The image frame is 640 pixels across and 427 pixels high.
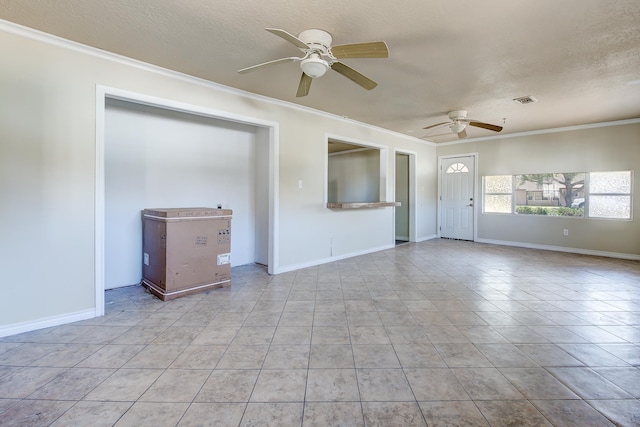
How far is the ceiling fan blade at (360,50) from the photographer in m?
2.11

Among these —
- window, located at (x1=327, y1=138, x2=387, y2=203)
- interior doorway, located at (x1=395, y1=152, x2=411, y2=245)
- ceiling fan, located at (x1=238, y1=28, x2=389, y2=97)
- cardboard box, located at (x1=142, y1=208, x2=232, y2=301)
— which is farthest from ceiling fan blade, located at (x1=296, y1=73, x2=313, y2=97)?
interior doorway, located at (x1=395, y1=152, x2=411, y2=245)

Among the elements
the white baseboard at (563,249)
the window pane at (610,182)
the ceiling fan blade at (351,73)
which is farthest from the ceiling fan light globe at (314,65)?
the white baseboard at (563,249)

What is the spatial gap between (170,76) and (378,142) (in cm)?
396

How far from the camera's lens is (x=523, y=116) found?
500 cm

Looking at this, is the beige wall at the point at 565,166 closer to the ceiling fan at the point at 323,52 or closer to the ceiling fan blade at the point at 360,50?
the ceiling fan at the point at 323,52

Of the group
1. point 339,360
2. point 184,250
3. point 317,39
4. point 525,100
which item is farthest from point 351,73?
point 525,100

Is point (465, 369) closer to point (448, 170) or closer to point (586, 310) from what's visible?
point (586, 310)

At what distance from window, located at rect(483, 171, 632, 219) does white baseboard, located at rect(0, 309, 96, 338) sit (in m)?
7.59

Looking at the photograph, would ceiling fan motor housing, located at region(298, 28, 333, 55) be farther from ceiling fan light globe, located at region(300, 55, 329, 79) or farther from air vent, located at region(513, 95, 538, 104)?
air vent, located at region(513, 95, 538, 104)

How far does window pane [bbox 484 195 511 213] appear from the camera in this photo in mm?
6645

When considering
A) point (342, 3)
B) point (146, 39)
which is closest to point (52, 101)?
point (146, 39)

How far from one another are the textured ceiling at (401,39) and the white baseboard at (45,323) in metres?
2.47

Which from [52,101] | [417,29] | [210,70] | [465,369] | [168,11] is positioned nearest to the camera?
[465,369]

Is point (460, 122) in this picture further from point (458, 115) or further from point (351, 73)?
point (351, 73)
